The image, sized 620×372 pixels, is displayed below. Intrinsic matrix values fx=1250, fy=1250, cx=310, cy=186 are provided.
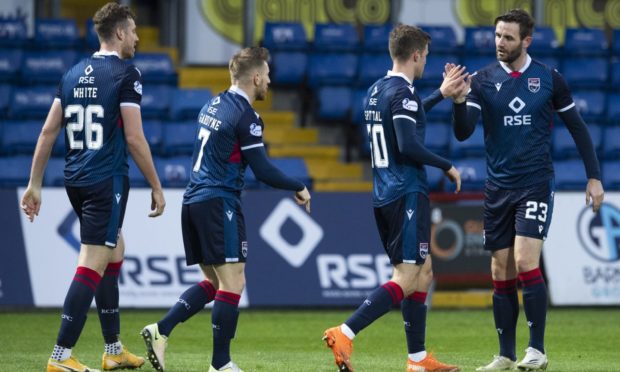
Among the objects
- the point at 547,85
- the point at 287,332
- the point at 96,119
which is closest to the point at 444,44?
the point at 287,332

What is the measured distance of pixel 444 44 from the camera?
56.0ft

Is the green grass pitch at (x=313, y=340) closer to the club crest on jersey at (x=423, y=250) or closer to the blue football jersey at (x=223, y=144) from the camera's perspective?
the club crest on jersey at (x=423, y=250)

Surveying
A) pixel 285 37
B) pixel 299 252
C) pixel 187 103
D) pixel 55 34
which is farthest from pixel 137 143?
pixel 285 37

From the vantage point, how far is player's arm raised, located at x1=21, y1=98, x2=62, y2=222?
297 inches

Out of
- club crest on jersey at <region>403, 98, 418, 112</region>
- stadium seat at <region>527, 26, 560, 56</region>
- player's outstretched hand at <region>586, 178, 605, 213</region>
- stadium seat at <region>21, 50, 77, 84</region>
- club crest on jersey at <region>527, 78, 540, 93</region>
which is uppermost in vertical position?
club crest on jersey at <region>527, 78, 540, 93</region>

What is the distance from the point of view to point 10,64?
1558 cm

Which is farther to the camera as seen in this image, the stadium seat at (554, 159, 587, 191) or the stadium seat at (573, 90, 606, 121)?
the stadium seat at (573, 90, 606, 121)

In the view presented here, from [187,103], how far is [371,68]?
8.49ft

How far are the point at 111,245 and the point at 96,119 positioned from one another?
76 centimetres

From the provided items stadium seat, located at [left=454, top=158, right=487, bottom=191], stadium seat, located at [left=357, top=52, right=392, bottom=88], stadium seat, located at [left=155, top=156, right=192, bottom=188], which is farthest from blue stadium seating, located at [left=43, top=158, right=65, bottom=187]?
stadium seat, located at [left=454, top=158, right=487, bottom=191]

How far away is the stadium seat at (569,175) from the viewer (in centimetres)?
1503

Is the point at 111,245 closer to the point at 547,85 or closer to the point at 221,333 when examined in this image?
the point at 221,333

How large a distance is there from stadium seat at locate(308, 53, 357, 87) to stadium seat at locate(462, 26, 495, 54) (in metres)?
1.70

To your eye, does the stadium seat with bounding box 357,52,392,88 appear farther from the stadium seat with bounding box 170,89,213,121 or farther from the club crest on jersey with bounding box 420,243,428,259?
the club crest on jersey with bounding box 420,243,428,259
